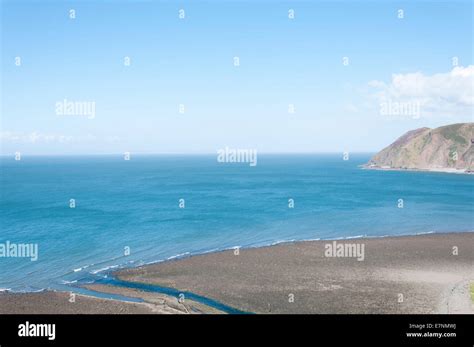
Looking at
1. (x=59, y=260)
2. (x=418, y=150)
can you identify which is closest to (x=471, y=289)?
(x=59, y=260)

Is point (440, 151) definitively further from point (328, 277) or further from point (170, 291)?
point (170, 291)

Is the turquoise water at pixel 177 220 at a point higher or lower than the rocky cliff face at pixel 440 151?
lower

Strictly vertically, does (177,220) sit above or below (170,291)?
above

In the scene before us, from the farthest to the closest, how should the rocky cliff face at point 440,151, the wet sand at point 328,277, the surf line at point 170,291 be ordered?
1. the rocky cliff face at point 440,151
2. the surf line at point 170,291
3. the wet sand at point 328,277

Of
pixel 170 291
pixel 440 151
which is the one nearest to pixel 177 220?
pixel 170 291

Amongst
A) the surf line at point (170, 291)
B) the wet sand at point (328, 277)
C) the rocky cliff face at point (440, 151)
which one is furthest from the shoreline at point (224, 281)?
the rocky cliff face at point (440, 151)

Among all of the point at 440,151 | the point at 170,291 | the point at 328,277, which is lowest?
the point at 170,291

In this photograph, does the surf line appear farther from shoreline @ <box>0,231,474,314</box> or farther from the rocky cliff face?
the rocky cliff face

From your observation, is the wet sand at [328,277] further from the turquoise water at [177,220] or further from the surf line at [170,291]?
the turquoise water at [177,220]

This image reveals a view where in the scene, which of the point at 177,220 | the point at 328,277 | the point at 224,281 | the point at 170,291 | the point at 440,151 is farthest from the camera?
the point at 440,151

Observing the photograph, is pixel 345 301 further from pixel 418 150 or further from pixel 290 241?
pixel 418 150
